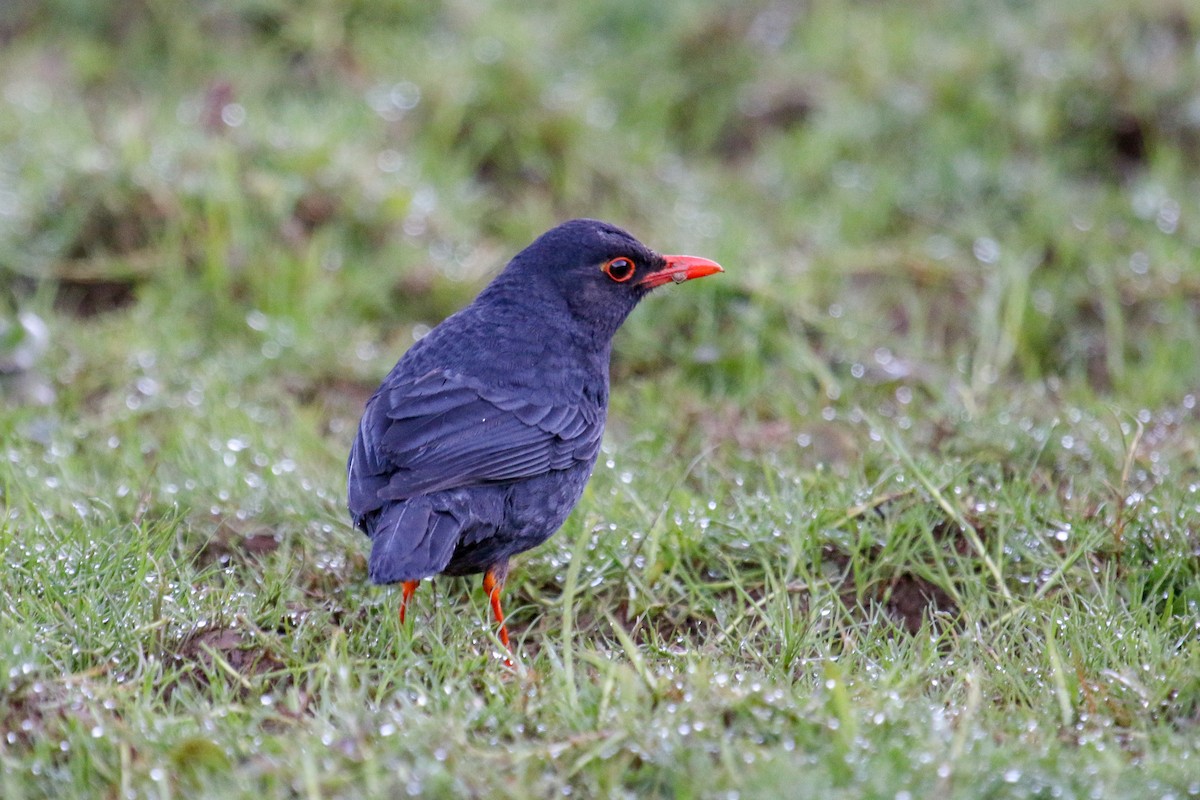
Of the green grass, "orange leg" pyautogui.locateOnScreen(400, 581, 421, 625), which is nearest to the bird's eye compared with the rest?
the green grass

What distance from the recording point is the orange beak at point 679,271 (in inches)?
201

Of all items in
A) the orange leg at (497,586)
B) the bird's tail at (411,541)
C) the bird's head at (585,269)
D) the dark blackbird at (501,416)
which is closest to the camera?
the bird's tail at (411,541)

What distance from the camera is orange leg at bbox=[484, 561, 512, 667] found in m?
4.28

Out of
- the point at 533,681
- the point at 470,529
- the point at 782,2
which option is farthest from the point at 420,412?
the point at 782,2

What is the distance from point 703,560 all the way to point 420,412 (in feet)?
3.65

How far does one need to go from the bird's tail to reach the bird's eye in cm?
128

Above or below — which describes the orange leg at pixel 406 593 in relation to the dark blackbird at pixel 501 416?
below

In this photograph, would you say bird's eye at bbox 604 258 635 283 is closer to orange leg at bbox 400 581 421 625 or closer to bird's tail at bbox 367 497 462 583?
bird's tail at bbox 367 497 462 583

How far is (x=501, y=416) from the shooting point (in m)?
4.48

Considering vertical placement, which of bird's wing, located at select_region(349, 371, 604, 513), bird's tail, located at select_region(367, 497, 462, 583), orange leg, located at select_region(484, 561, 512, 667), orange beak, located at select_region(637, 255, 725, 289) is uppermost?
orange beak, located at select_region(637, 255, 725, 289)

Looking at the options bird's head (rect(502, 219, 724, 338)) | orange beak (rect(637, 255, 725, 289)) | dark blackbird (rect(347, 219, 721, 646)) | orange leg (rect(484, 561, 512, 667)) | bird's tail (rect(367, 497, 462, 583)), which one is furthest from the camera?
orange beak (rect(637, 255, 725, 289))

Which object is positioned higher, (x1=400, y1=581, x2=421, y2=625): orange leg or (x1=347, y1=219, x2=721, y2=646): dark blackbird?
(x1=347, y1=219, x2=721, y2=646): dark blackbird

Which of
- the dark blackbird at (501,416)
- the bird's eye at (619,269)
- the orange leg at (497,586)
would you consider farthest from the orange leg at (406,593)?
the bird's eye at (619,269)

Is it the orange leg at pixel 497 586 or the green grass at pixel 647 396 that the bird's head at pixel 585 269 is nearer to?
the green grass at pixel 647 396
